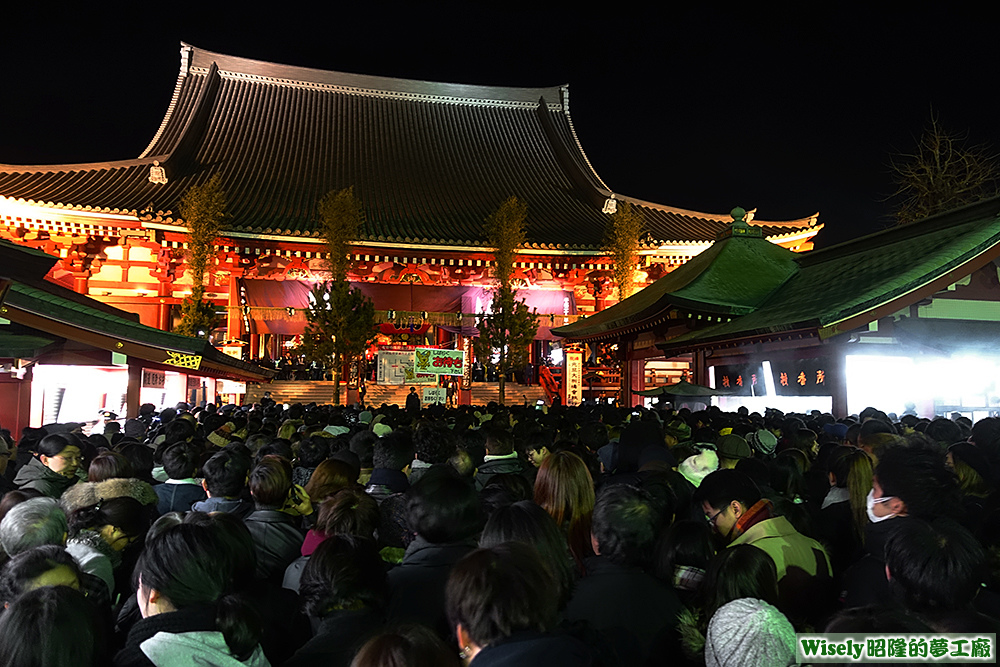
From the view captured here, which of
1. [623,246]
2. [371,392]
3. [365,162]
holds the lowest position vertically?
[371,392]

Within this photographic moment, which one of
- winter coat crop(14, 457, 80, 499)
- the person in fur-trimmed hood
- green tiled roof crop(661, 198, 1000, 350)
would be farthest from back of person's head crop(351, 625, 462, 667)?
green tiled roof crop(661, 198, 1000, 350)

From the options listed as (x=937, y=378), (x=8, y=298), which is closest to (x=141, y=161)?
(x=8, y=298)

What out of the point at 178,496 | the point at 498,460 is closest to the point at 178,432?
the point at 178,496

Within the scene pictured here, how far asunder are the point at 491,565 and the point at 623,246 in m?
21.4

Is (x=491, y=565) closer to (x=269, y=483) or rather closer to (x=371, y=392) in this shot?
(x=269, y=483)

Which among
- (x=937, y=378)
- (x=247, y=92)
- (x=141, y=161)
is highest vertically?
(x=247, y=92)

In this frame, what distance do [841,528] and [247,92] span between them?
30.2m

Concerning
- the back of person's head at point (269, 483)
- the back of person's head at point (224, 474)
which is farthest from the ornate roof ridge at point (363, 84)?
the back of person's head at point (269, 483)

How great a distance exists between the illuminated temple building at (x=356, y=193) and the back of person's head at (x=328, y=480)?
57.2 ft

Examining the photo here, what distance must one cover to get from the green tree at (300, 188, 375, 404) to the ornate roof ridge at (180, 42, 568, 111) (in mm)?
11105

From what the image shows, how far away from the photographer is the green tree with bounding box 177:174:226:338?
1969cm

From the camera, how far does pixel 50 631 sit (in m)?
2.08

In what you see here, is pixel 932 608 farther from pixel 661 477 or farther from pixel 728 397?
pixel 728 397

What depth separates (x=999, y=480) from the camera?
16.5 feet
